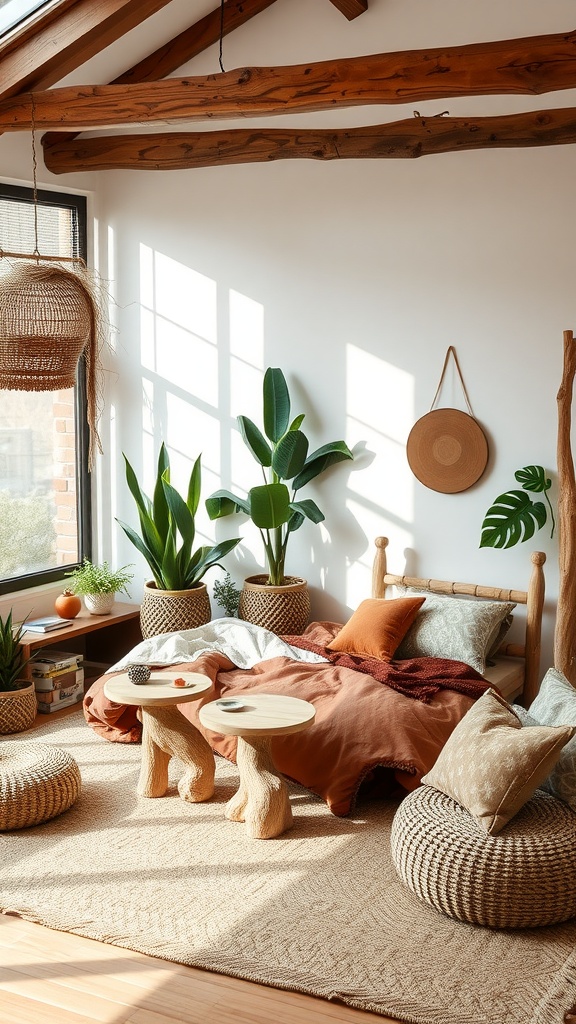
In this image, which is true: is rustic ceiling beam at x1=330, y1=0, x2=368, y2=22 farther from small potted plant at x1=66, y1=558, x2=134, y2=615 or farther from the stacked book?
the stacked book

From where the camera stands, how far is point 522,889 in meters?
3.26

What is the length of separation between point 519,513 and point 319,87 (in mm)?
2331

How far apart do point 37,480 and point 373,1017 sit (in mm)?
4153

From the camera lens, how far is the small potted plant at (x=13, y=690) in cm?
526

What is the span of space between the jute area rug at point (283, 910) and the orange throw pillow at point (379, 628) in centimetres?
91

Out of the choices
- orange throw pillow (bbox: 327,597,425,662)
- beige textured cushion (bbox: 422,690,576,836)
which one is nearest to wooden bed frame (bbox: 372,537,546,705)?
orange throw pillow (bbox: 327,597,425,662)

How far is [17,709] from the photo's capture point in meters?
5.29

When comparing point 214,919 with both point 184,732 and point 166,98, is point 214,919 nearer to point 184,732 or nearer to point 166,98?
point 184,732

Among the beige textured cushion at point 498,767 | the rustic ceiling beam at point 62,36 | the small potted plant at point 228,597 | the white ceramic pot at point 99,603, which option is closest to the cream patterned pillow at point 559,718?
the beige textured cushion at point 498,767

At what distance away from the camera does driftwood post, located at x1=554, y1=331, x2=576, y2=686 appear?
494 cm

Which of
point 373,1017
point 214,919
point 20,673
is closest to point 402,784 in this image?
point 214,919

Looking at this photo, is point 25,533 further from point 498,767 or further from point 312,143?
point 498,767

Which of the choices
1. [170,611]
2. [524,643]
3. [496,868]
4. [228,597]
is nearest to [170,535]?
[170,611]

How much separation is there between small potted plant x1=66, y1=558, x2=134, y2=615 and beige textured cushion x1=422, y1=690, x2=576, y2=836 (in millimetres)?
2978
